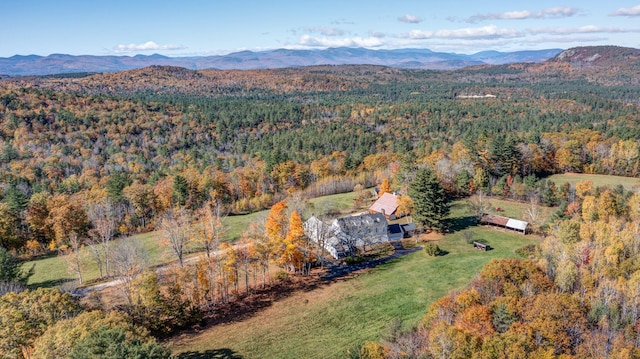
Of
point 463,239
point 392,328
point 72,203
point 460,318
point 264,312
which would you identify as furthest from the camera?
point 72,203

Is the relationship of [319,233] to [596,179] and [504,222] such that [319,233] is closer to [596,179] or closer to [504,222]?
[504,222]

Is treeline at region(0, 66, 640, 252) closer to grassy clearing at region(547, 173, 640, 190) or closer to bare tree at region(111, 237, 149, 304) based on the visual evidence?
grassy clearing at region(547, 173, 640, 190)

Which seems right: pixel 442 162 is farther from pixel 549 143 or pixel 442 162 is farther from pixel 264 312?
pixel 264 312

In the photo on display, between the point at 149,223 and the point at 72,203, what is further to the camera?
the point at 149,223

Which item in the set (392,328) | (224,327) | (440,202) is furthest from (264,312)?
(440,202)

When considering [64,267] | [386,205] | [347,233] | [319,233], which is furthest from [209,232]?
[386,205]

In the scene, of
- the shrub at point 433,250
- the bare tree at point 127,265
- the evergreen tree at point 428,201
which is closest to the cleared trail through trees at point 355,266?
the shrub at point 433,250

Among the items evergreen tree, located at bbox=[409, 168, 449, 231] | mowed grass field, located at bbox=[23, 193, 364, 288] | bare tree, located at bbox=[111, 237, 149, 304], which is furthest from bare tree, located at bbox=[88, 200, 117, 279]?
evergreen tree, located at bbox=[409, 168, 449, 231]
